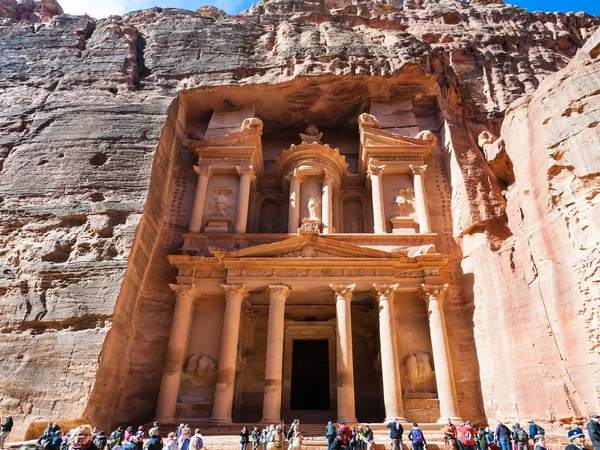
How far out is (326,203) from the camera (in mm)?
15906

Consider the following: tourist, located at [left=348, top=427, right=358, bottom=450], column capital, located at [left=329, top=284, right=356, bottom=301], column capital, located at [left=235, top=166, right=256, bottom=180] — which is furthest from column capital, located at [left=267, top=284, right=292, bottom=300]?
column capital, located at [left=235, top=166, right=256, bottom=180]

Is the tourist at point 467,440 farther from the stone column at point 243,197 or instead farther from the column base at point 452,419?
the stone column at point 243,197

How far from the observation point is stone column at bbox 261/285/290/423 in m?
11.6

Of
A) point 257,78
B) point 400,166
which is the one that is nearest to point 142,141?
point 257,78

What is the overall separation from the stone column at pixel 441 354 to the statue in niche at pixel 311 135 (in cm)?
771

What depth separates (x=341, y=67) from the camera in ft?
58.2

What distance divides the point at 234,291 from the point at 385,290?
182 inches

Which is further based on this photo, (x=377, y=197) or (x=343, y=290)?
(x=377, y=197)

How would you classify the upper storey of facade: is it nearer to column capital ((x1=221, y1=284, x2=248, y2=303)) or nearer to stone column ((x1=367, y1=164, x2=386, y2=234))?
stone column ((x1=367, y1=164, x2=386, y2=234))

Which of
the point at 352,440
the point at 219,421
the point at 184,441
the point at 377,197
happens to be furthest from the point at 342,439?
the point at 377,197

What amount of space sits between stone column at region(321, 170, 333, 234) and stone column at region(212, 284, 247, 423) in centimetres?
389

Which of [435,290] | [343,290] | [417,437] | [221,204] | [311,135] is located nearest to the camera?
[417,437]

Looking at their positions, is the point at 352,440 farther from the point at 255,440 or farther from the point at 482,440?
the point at 482,440

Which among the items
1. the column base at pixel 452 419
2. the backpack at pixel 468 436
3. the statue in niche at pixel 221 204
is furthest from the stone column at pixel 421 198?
the backpack at pixel 468 436
